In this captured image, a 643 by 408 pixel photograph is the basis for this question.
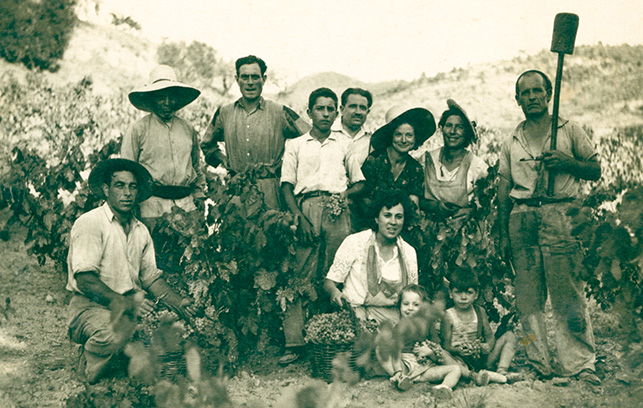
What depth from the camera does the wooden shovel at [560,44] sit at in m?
5.07

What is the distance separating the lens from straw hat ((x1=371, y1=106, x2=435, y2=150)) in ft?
17.7

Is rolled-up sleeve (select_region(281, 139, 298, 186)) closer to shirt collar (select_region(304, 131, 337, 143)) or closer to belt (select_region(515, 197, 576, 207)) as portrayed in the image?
shirt collar (select_region(304, 131, 337, 143))

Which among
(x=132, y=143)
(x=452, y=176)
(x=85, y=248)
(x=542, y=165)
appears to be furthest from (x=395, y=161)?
(x=85, y=248)

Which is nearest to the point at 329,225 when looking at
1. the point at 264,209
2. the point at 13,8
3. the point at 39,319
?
the point at 264,209

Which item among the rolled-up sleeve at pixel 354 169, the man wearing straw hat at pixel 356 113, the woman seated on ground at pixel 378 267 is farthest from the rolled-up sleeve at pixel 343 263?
the man wearing straw hat at pixel 356 113

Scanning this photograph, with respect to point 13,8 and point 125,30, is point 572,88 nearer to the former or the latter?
point 125,30

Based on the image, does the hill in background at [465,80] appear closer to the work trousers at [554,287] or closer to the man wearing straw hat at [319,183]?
the man wearing straw hat at [319,183]

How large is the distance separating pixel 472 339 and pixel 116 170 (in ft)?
7.70

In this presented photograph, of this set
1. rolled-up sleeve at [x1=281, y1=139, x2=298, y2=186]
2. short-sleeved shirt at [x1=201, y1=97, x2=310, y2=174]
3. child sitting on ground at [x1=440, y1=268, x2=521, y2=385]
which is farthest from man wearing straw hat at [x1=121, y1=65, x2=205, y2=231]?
child sitting on ground at [x1=440, y1=268, x2=521, y2=385]

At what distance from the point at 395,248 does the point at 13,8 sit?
10.1 ft

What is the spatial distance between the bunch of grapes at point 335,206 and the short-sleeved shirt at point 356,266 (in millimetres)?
259

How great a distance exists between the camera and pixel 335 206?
525 cm

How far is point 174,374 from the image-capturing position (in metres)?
4.64

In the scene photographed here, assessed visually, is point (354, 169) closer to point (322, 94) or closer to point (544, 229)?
point (322, 94)
